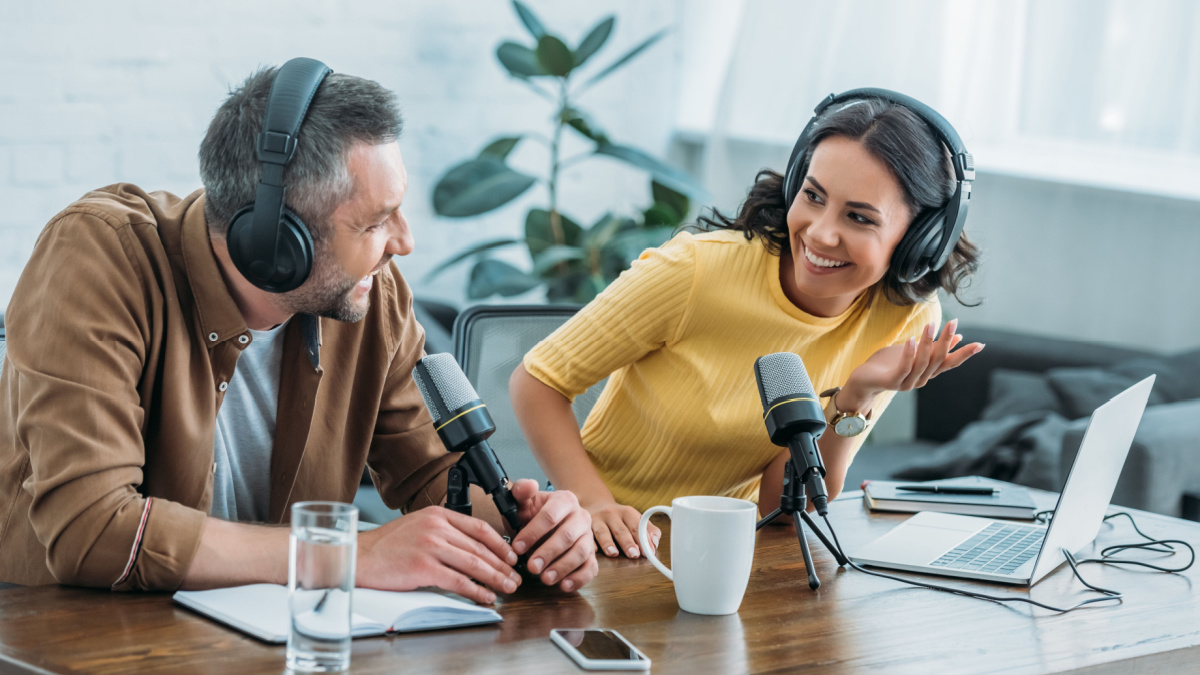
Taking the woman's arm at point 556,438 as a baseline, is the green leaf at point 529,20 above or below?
above

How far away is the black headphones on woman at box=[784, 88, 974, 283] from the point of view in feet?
5.07

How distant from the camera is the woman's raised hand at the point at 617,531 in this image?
4.50 feet

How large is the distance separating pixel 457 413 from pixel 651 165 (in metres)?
2.58

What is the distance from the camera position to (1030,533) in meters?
1.54

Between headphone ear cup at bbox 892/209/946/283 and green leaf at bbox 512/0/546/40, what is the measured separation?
2.22m

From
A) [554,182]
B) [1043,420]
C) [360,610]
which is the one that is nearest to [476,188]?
[554,182]

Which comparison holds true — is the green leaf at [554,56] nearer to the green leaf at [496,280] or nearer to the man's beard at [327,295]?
the green leaf at [496,280]

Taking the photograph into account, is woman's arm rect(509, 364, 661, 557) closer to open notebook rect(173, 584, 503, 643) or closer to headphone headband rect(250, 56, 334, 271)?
open notebook rect(173, 584, 503, 643)

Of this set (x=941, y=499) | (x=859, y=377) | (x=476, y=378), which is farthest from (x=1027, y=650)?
(x=476, y=378)

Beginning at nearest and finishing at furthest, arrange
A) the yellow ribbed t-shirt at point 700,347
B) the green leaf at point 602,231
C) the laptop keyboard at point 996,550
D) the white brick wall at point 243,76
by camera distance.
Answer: the laptop keyboard at point 996,550 < the yellow ribbed t-shirt at point 700,347 < the white brick wall at point 243,76 < the green leaf at point 602,231

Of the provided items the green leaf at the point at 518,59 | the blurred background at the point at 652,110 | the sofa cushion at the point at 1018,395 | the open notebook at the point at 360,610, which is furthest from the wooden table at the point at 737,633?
the green leaf at the point at 518,59

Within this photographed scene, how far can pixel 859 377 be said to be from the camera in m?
1.49

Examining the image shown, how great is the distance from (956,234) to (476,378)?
79 cm

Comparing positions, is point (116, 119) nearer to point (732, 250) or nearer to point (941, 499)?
point (732, 250)
